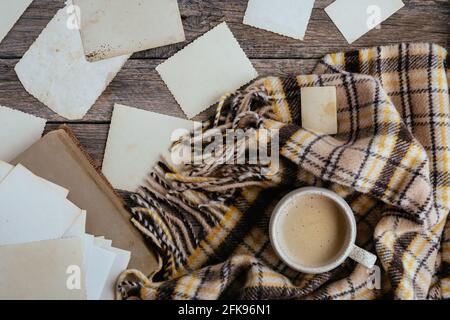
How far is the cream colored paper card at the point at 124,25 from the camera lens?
111 centimetres

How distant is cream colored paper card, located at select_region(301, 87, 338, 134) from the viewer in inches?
43.1

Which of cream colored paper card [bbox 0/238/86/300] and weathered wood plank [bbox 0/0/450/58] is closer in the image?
cream colored paper card [bbox 0/238/86/300]

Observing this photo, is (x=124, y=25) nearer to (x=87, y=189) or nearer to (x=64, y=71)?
(x=64, y=71)

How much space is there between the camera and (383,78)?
43.8 inches

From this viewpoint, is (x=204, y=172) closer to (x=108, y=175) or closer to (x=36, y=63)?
(x=108, y=175)

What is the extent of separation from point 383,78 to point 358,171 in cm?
22

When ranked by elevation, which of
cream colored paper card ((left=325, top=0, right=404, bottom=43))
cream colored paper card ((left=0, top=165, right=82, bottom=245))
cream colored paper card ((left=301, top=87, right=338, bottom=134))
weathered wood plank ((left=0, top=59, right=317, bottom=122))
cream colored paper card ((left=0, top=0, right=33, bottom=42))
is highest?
cream colored paper card ((left=0, top=0, right=33, bottom=42))

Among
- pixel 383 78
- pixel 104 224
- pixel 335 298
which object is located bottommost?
pixel 335 298

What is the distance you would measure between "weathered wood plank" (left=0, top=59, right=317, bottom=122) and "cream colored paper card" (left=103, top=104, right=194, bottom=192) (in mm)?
17

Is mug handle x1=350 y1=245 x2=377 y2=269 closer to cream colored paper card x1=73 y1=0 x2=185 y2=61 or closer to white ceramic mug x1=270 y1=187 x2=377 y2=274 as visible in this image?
white ceramic mug x1=270 y1=187 x2=377 y2=274

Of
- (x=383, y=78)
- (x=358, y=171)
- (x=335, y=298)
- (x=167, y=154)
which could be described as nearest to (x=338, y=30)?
(x=383, y=78)

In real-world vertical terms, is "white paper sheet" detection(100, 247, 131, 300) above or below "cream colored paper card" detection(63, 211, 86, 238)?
below

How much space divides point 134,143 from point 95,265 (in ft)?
0.81

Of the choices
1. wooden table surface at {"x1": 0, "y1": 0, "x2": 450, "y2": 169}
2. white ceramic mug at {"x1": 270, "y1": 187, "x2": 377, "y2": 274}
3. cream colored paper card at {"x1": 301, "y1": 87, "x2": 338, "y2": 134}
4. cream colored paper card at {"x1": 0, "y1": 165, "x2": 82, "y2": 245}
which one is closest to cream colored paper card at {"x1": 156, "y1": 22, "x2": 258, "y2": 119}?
wooden table surface at {"x1": 0, "y1": 0, "x2": 450, "y2": 169}
